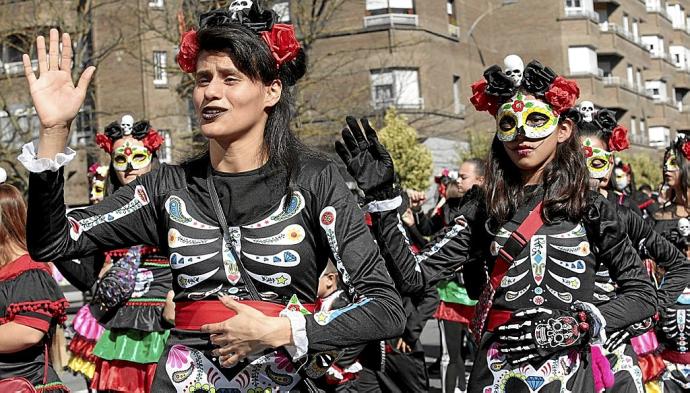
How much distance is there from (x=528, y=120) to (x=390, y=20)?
27700 mm

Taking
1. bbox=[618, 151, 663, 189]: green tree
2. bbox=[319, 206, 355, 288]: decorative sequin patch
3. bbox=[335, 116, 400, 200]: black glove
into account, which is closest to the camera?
bbox=[319, 206, 355, 288]: decorative sequin patch

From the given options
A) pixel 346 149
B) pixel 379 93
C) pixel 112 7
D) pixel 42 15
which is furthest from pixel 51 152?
pixel 379 93

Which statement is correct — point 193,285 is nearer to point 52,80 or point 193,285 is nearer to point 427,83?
point 52,80

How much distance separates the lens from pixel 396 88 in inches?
1225

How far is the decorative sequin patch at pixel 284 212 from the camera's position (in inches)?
129

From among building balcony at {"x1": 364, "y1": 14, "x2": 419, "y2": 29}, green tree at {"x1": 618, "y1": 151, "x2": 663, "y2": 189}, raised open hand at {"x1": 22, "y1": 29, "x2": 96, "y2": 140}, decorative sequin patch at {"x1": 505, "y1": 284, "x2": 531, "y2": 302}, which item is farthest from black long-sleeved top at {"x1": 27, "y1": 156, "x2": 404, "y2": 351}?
green tree at {"x1": 618, "y1": 151, "x2": 663, "y2": 189}

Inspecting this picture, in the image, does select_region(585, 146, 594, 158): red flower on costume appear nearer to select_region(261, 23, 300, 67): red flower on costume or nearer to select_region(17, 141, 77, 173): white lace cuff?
select_region(261, 23, 300, 67): red flower on costume

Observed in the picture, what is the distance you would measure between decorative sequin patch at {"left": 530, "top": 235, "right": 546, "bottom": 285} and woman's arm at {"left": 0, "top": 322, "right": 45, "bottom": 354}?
8.29 feet

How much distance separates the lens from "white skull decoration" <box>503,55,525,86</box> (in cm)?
475

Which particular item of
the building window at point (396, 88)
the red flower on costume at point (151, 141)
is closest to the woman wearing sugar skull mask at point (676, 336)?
the red flower on costume at point (151, 141)

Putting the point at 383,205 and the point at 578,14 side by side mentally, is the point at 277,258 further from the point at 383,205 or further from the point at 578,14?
the point at 578,14

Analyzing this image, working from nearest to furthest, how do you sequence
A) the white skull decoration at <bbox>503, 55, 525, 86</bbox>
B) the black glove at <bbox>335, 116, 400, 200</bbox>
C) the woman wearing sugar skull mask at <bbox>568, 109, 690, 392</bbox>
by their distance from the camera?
the black glove at <bbox>335, 116, 400, 200</bbox>, the white skull decoration at <bbox>503, 55, 525, 86</bbox>, the woman wearing sugar skull mask at <bbox>568, 109, 690, 392</bbox>

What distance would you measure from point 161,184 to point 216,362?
666 mm

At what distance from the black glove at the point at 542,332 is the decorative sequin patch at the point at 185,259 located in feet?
5.03
